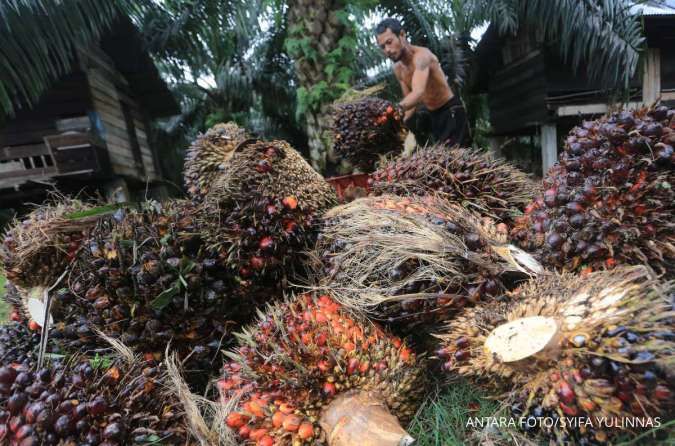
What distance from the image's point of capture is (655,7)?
211 inches

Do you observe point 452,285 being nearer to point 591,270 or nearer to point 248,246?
point 591,270

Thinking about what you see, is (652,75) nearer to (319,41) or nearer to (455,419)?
(319,41)

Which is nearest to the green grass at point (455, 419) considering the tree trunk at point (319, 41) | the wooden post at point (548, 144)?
the tree trunk at point (319, 41)

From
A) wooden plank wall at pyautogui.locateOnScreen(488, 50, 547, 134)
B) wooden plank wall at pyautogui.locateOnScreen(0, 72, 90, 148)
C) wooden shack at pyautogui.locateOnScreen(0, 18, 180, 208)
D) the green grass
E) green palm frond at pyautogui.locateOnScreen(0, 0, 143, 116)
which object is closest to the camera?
the green grass

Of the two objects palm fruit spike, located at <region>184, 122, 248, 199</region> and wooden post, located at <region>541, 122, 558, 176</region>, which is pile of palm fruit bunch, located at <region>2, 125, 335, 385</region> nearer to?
palm fruit spike, located at <region>184, 122, 248, 199</region>

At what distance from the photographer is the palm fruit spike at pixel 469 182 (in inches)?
62.5

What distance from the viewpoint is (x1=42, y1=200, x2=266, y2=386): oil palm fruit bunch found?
116 centimetres

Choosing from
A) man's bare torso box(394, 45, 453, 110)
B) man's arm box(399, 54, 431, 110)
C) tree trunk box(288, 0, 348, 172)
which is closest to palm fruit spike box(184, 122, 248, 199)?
man's arm box(399, 54, 431, 110)

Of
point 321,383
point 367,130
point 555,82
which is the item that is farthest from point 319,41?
point 555,82

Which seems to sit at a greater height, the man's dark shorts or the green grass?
the man's dark shorts

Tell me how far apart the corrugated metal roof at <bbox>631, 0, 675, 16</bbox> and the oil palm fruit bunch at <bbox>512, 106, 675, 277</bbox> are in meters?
5.94

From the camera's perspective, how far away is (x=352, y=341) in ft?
3.33

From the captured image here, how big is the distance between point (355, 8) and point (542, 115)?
12.6 ft

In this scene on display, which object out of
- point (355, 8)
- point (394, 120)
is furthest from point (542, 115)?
point (394, 120)
